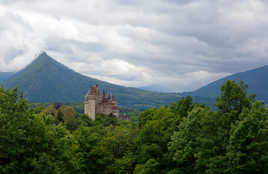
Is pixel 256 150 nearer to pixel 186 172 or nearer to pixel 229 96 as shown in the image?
pixel 229 96

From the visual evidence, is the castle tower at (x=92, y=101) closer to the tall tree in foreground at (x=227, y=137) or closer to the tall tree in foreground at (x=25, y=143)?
the tall tree in foreground at (x=227, y=137)

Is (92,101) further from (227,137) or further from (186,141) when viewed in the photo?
(227,137)

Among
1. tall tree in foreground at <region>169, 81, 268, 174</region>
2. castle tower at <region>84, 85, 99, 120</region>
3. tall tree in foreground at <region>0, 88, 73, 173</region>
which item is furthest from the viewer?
castle tower at <region>84, 85, 99, 120</region>

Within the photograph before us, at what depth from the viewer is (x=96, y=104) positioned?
123 m

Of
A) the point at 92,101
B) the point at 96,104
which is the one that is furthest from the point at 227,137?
the point at 96,104

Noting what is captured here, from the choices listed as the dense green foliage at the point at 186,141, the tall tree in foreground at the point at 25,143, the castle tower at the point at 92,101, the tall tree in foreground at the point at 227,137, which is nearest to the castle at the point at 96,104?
the castle tower at the point at 92,101

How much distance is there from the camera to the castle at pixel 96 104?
4830 inches

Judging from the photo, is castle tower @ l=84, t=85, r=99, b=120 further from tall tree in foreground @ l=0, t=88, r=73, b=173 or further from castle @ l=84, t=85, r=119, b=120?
tall tree in foreground @ l=0, t=88, r=73, b=173

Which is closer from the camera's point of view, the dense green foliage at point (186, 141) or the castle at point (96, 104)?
the dense green foliage at point (186, 141)

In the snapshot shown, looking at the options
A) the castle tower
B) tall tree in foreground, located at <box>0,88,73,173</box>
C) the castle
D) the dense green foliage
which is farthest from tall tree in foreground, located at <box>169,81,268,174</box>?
the castle

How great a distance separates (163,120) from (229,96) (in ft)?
40.9

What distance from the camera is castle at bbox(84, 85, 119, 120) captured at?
123m

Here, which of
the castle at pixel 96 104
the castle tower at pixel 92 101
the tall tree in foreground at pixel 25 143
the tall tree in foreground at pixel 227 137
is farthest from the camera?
the castle at pixel 96 104

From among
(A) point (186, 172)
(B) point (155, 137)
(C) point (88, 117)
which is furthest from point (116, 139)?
(C) point (88, 117)
